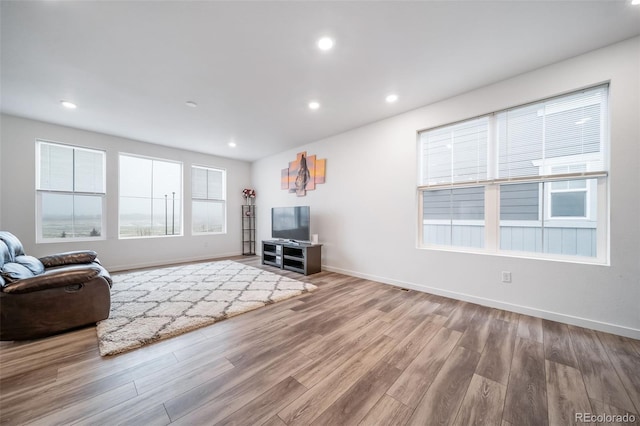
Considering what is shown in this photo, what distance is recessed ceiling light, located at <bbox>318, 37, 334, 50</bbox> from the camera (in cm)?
201

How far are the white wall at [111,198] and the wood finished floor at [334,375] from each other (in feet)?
9.38

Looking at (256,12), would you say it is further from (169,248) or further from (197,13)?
(169,248)

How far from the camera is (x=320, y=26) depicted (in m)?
1.88

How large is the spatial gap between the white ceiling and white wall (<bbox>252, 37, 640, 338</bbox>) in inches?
9.4

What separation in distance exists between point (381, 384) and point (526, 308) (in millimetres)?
2139

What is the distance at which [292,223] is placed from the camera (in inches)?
185

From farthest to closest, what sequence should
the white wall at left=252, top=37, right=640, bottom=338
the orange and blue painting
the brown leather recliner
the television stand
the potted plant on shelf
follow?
the potted plant on shelf, the orange and blue painting, the television stand, the white wall at left=252, top=37, right=640, bottom=338, the brown leather recliner

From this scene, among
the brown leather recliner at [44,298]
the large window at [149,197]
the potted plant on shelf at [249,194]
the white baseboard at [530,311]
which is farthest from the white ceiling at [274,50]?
the potted plant on shelf at [249,194]

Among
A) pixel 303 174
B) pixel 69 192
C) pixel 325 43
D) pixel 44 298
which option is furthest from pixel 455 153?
pixel 69 192

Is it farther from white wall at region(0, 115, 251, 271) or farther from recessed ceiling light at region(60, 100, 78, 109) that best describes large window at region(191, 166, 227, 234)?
recessed ceiling light at region(60, 100, 78, 109)

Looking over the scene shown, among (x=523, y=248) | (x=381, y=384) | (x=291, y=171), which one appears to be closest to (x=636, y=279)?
(x=523, y=248)

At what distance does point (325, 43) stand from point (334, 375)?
108 inches

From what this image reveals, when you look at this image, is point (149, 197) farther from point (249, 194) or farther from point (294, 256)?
point (294, 256)

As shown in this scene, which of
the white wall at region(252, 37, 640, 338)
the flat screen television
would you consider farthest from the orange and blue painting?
the flat screen television
